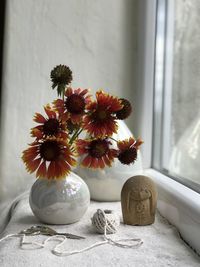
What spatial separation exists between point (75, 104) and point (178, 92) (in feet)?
1.61

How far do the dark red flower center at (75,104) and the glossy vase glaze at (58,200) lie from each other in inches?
6.1

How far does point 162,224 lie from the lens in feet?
2.64

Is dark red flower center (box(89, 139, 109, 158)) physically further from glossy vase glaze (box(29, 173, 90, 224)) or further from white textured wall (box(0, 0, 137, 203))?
white textured wall (box(0, 0, 137, 203))

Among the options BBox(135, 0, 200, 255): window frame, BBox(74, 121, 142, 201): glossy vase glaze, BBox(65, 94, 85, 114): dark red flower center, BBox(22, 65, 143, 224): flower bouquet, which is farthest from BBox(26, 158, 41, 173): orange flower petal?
BBox(135, 0, 200, 255): window frame

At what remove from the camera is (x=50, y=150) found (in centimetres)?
68

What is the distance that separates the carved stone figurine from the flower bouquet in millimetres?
92

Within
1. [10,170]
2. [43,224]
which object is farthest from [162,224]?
[10,170]

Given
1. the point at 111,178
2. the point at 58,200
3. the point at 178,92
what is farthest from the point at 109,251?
the point at 178,92

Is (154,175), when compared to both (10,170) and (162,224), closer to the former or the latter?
(162,224)

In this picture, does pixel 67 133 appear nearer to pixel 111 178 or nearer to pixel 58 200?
pixel 58 200

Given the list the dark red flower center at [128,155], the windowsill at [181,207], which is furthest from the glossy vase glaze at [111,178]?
the dark red flower center at [128,155]

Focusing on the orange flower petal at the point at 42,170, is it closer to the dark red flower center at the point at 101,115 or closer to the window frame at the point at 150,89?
the dark red flower center at the point at 101,115

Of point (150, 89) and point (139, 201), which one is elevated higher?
point (150, 89)

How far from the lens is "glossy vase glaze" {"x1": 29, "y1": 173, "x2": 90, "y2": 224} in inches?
29.4
